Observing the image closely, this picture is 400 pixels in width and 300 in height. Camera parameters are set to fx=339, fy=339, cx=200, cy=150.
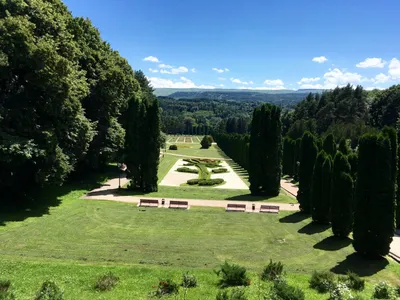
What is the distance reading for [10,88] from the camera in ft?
70.8

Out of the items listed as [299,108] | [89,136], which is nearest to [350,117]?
[299,108]

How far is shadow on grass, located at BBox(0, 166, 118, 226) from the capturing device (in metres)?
19.9

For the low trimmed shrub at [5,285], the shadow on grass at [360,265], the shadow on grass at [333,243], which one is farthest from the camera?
the shadow on grass at [333,243]

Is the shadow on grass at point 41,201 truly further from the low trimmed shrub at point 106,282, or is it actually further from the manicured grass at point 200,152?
the manicured grass at point 200,152

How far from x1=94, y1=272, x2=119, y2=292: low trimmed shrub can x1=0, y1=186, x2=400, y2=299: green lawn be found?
23cm

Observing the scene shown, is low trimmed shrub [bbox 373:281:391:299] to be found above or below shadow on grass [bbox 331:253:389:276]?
above

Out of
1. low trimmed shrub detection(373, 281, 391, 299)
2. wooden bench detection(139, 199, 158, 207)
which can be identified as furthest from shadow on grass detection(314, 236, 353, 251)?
wooden bench detection(139, 199, 158, 207)

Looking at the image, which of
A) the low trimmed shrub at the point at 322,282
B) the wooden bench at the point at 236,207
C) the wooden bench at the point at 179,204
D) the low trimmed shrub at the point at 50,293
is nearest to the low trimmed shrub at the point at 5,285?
the low trimmed shrub at the point at 50,293

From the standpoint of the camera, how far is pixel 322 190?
1952cm

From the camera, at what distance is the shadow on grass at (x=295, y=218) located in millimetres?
20969

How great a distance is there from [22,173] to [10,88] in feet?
18.6

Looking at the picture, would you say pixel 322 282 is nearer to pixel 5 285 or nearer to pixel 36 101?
pixel 5 285

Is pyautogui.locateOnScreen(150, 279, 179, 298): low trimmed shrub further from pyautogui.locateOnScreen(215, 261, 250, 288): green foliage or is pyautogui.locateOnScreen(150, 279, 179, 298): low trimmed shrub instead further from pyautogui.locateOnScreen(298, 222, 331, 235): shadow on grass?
pyautogui.locateOnScreen(298, 222, 331, 235): shadow on grass

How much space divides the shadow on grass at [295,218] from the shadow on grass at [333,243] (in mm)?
3851
